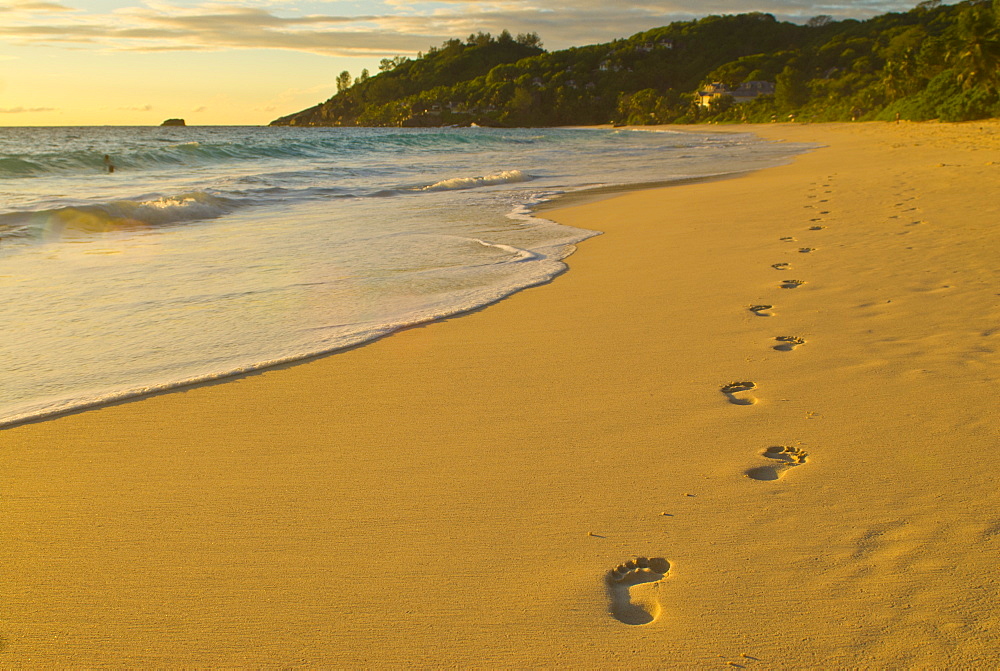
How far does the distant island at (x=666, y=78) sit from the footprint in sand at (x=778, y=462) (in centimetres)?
5410

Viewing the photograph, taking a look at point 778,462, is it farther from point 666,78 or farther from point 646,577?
point 666,78

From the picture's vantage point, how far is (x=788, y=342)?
373 centimetres

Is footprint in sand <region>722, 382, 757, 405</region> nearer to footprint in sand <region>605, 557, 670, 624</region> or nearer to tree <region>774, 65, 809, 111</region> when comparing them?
footprint in sand <region>605, 557, 670, 624</region>

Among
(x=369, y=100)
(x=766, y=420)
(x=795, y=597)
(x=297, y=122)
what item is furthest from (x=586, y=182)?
(x=297, y=122)

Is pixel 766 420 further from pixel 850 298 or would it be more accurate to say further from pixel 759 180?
pixel 759 180

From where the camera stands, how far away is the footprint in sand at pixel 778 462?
2420 millimetres

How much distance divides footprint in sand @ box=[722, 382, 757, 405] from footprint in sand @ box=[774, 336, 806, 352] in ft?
1.81

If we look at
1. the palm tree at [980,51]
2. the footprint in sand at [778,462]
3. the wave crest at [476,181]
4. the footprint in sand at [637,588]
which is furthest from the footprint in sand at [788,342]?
the palm tree at [980,51]

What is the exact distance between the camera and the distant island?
73312 mm

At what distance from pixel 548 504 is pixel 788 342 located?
2.01m

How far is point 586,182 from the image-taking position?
1478 cm

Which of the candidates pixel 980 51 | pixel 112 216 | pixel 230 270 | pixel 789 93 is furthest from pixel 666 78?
pixel 230 270

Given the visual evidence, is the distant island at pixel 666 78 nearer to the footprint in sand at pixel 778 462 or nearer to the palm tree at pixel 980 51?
the palm tree at pixel 980 51

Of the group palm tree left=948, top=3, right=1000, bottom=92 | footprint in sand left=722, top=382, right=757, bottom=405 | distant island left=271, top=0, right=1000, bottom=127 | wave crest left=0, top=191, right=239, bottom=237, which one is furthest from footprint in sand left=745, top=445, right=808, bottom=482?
distant island left=271, top=0, right=1000, bottom=127
